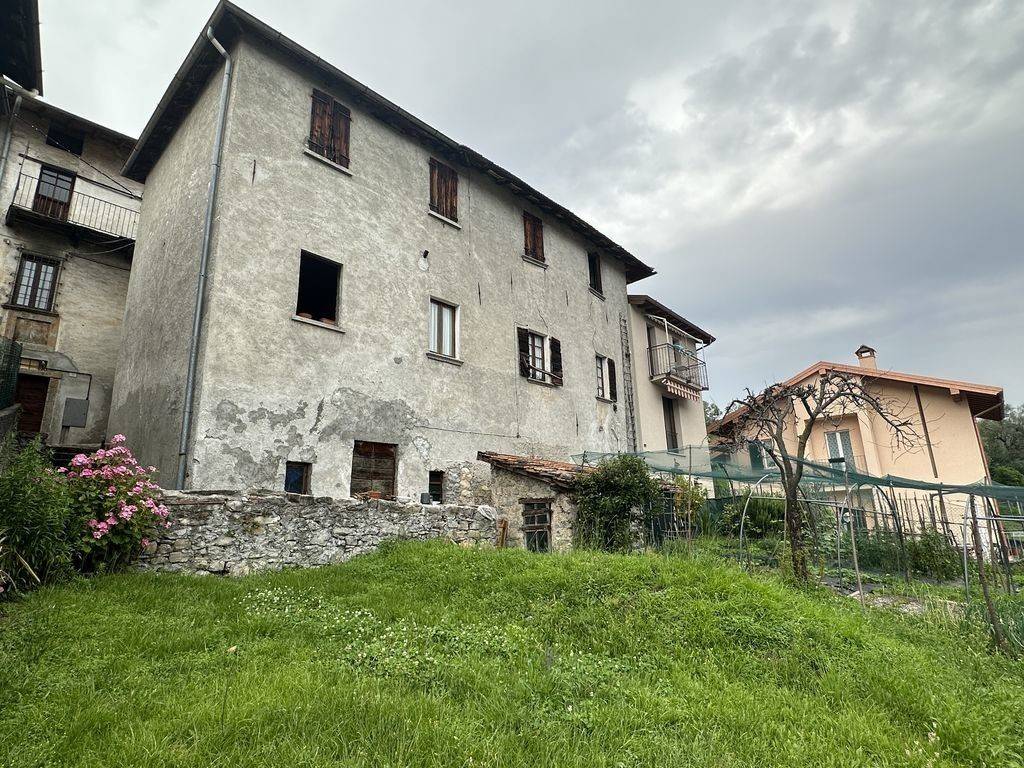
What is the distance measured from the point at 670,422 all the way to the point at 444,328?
1142 centimetres

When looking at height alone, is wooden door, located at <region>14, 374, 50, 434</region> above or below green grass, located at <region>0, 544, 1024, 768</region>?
above

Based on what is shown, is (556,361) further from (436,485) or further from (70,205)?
(70,205)

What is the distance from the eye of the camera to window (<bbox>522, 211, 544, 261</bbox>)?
15461mm

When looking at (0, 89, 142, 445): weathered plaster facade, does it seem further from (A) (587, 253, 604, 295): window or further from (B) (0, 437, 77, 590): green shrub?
(A) (587, 253, 604, 295): window

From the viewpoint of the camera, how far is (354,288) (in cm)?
1073

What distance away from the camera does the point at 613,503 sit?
1002 centimetres

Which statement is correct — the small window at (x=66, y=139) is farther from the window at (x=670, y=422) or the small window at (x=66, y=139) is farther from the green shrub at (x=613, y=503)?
the window at (x=670, y=422)

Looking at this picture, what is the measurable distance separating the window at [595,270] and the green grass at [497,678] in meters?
13.0

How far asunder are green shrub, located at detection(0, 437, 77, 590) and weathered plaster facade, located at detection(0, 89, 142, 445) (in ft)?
31.2

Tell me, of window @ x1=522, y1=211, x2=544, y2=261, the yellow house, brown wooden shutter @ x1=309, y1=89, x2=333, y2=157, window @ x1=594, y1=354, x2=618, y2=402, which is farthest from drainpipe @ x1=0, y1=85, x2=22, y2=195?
the yellow house

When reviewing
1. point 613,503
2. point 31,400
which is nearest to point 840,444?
point 613,503

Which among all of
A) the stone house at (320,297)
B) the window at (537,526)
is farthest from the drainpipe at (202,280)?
the window at (537,526)

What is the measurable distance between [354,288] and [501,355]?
423 cm

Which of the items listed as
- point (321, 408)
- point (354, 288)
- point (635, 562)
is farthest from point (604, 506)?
point (354, 288)
